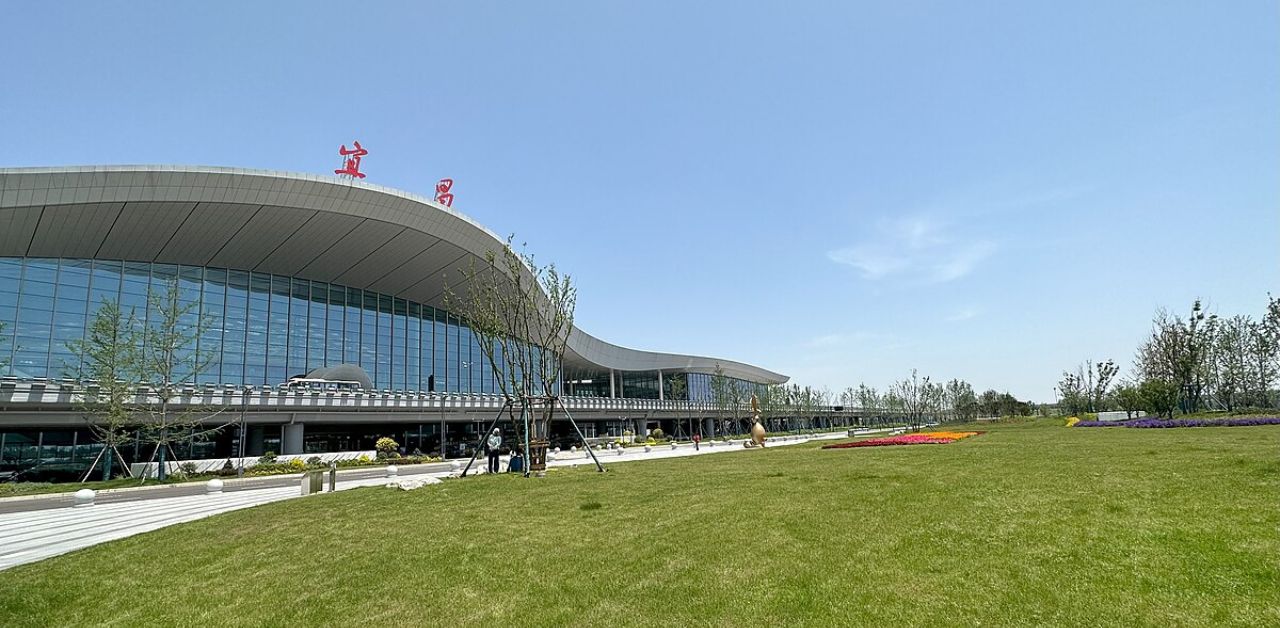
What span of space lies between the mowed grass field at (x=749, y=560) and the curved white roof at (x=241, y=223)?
3038 centimetres

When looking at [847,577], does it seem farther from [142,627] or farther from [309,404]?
[309,404]

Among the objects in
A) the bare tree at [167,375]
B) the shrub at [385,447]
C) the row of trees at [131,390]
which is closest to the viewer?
the row of trees at [131,390]

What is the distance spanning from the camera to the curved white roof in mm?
33219

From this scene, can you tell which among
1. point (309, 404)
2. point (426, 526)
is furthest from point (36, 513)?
point (309, 404)

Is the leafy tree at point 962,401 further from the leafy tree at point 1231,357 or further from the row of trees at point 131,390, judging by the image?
the row of trees at point 131,390

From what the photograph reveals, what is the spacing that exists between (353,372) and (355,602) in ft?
145

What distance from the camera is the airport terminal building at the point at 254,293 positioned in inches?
1341

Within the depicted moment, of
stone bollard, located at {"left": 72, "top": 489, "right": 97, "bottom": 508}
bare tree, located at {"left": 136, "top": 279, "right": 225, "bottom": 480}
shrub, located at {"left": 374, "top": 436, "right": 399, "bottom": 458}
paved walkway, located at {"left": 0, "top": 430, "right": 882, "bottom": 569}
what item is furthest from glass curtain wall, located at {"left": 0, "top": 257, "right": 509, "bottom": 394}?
stone bollard, located at {"left": 72, "top": 489, "right": 97, "bottom": 508}

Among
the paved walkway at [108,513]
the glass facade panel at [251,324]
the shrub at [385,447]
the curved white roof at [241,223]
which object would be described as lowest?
the paved walkway at [108,513]

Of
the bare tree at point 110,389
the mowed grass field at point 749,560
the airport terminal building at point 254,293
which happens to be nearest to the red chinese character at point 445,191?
the airport terminal building at point 254,293

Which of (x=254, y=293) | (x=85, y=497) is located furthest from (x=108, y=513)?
(x=254, y=293)

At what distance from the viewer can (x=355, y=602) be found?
6.67 meters

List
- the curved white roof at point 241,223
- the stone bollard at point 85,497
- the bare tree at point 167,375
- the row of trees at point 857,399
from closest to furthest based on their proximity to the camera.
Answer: the stone bollard at point 85,497 < the bare tree at point 167,375 < the curved white roof at point 241,223 < the row of trees at point 857,399

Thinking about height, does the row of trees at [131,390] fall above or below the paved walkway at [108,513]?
above
